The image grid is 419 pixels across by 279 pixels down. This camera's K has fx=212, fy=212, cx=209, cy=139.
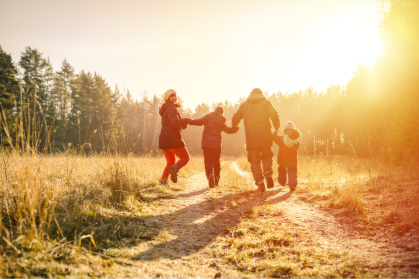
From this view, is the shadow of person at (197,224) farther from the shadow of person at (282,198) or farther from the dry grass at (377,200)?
the dry grass at (377,200)

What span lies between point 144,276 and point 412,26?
12.4m

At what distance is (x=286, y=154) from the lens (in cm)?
627

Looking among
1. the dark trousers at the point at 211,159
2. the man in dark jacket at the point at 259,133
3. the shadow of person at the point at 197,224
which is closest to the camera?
the shadow of person at the point at 197,224

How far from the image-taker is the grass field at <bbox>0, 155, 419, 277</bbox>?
1.85 metres

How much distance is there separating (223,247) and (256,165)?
3.18 metres

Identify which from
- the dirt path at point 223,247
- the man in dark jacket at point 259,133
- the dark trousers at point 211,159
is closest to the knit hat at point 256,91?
the man in dark jacket at point 259,133

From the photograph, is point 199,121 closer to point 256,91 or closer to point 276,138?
point 256,91

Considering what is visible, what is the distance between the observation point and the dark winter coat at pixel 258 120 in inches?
221

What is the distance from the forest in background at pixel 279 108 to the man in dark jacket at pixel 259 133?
9.26 feet

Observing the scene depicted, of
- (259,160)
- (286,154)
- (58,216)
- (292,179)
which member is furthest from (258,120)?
(58,216)

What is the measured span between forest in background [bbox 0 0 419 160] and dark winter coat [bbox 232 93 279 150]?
2.82m

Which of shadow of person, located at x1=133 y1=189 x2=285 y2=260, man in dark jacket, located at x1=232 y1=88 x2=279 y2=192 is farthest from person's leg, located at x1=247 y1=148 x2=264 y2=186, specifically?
shadow of person, located at x1=133 y1=189 x2=285 y2=260

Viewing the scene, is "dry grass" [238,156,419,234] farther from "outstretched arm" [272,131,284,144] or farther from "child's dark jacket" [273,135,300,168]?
"outstretched arm" [272,131,284,144]

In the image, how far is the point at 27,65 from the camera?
2783 cm
